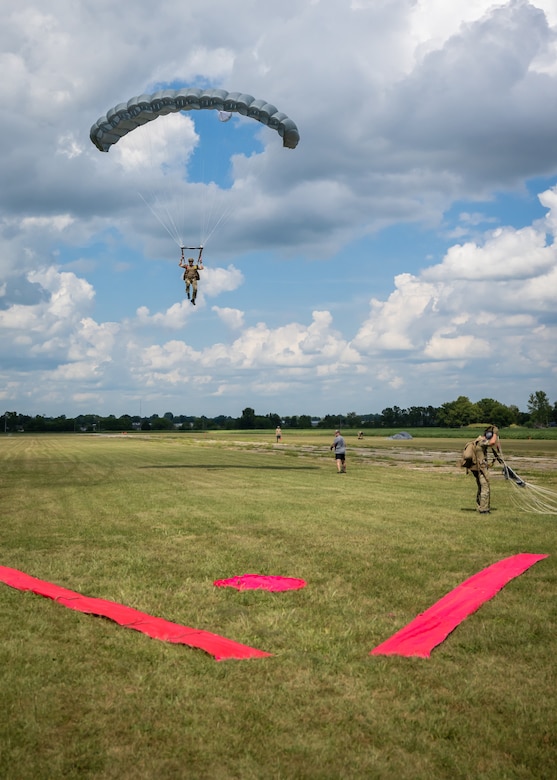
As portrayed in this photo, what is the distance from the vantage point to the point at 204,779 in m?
4.49

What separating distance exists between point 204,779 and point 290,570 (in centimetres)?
605

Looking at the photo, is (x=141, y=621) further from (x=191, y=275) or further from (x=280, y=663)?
(x=191, y=275)

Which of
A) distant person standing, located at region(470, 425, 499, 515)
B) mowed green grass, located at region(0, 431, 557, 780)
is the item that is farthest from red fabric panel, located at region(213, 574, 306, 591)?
distant person standing, located at region(470, 425, 499, 515)

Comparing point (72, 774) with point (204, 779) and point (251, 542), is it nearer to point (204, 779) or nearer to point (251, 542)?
point (204, 779)

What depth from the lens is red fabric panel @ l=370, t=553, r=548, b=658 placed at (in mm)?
7032

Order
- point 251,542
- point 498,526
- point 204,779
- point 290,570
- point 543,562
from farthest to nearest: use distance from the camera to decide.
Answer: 1. point 498,526
2. point 251,542
3. point 543,562
4. point 290,570
5. point 204,779

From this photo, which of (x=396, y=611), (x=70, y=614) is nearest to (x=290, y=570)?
(x=396, y=611)

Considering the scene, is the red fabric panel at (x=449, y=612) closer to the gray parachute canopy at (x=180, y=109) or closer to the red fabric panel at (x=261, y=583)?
the red fabric panel at (x=261, y=583)

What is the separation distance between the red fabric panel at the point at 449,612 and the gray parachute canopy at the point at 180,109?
63.9ft

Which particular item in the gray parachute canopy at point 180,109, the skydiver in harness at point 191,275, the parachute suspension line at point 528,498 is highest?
the gray parachute canopy at point 180,109

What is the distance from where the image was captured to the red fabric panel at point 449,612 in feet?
23.1

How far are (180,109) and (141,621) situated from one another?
21.5 meters

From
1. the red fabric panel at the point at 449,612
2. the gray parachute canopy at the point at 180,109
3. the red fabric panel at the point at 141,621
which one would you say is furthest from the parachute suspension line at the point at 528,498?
the gray parachute canopy at the point at 180,109

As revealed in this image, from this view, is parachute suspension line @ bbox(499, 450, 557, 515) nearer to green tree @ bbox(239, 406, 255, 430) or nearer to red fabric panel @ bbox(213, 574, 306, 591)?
red fabric panel @ bbox(213, 574, 306, 591)
